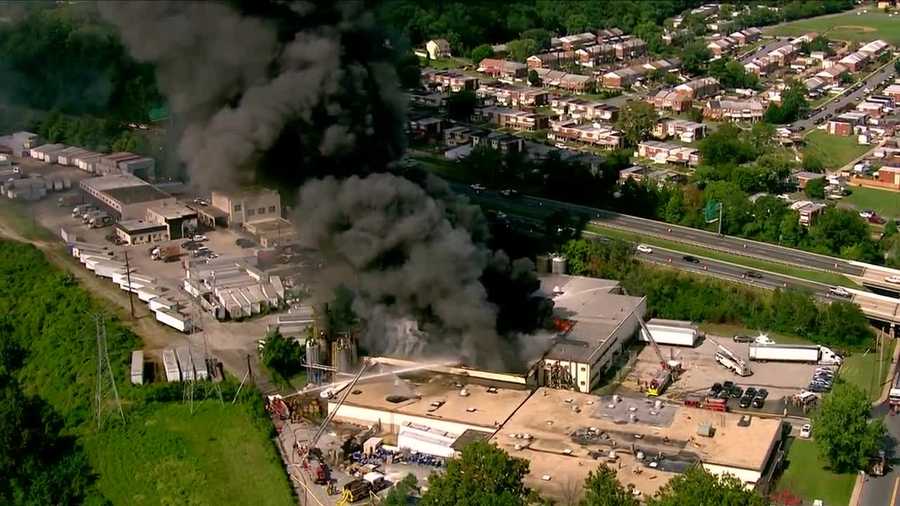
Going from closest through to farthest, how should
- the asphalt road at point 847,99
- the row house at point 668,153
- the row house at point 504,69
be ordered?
the row house at point 668,153 < the asphalt road at point 847,99 < the row house at point 504,69

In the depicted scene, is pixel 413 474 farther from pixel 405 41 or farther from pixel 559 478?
pixel 405 41

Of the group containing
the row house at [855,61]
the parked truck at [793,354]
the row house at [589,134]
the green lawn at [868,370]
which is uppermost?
the row house at [855,61]

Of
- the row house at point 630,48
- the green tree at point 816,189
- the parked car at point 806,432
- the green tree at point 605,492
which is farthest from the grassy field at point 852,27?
the green tree at point 605,492

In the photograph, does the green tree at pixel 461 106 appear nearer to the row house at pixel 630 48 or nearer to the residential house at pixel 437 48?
the residential house at pixel 437 48

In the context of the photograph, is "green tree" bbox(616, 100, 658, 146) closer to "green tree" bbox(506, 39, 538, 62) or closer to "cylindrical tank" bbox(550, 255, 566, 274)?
"green tree" bbox(506, 39, 538, 62)

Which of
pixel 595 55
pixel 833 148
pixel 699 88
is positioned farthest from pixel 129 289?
pixel 595 55

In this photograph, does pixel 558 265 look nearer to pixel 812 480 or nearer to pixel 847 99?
pixel 812 480

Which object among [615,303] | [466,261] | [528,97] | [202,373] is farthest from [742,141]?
[202,373]
